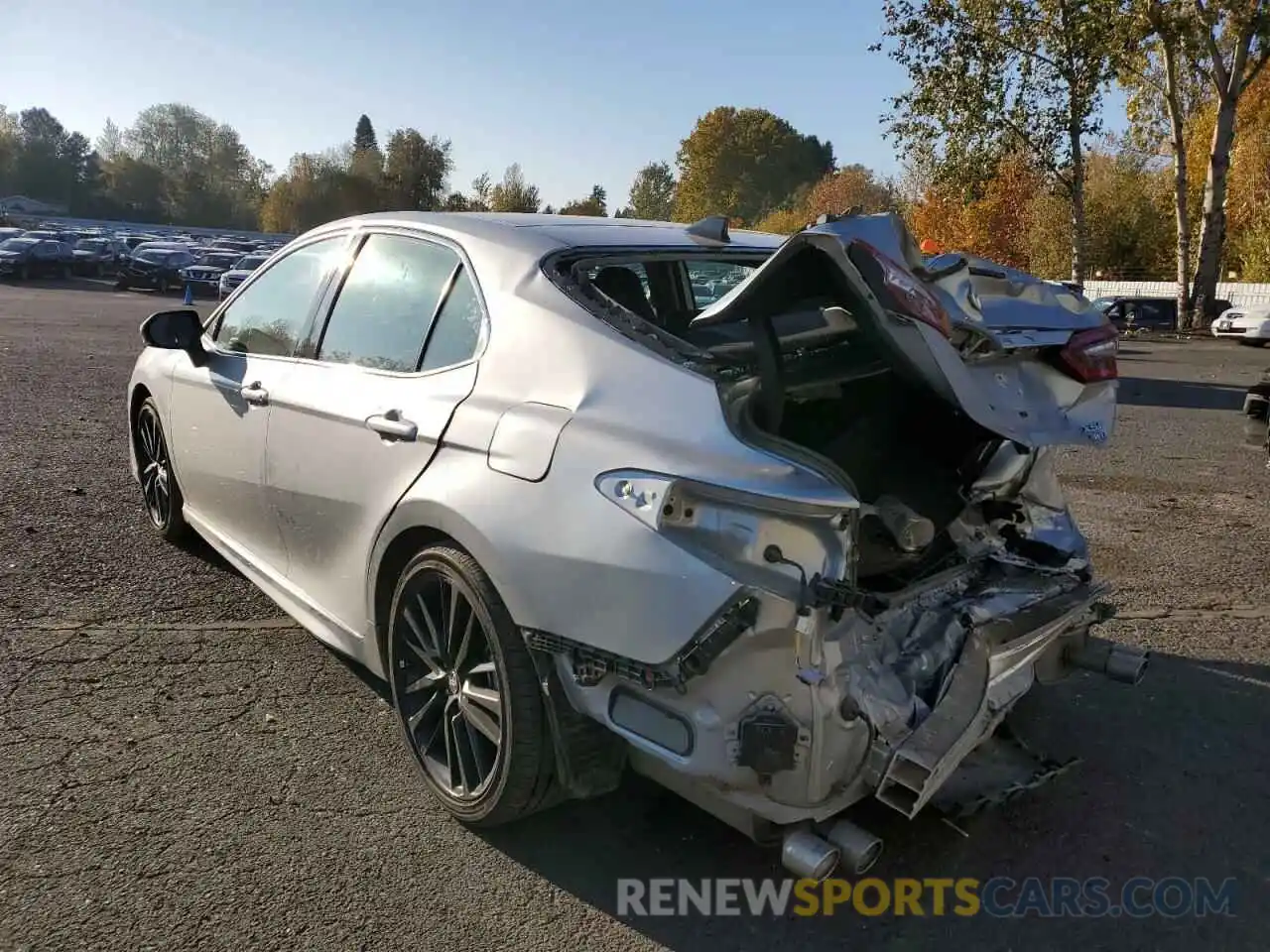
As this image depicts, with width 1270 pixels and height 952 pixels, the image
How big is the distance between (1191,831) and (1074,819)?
0.34 m

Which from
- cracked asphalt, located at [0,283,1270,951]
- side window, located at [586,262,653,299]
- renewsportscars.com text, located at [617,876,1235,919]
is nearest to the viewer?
cracked asphalt, located at [0,283,1270,951]

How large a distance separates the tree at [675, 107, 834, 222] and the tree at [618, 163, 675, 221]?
1.39 m

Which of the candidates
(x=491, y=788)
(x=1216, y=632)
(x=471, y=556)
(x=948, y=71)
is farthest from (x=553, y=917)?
(x=948, y=71)

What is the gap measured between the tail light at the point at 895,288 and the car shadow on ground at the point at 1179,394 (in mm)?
11497

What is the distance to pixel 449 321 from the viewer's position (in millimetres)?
3182

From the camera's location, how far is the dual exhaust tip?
236 cm

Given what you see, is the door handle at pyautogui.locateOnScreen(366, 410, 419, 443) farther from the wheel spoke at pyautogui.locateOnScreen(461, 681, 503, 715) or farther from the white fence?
the white fence

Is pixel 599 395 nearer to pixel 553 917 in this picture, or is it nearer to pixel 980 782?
pixel 553 917

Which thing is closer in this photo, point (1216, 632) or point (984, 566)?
point (984, 566)

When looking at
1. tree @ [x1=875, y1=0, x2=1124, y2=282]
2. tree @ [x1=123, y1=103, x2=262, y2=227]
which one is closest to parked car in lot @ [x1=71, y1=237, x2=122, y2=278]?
tree @ [x1=875, y1=0, x2=1124, y2=282]

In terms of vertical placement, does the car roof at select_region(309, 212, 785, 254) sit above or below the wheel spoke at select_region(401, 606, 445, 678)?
above

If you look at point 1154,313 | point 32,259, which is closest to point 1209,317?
point 1154,313

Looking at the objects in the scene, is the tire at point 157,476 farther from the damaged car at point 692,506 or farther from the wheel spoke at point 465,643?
the wheel spoke at point 465,643

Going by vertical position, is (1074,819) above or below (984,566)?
below
